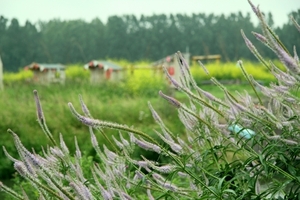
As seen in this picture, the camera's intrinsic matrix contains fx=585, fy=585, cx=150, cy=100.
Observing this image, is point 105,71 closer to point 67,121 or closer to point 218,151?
point 67,121

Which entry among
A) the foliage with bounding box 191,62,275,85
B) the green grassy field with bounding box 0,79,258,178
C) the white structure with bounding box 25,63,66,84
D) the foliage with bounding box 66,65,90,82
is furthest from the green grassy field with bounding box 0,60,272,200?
the foliage with bounding box 66,65,90,82

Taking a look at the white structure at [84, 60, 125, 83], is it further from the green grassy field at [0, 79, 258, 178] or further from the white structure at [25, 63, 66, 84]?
the green grassy field at [0, 79, 258, 178]

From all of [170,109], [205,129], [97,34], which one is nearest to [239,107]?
[205,129]

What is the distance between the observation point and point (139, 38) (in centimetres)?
2462

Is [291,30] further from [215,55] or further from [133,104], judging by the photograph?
[133,104]

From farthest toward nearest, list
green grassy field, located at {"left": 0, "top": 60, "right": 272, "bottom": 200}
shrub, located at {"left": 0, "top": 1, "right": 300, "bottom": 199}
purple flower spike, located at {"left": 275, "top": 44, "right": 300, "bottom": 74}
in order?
green grassy field, located at {"left": 0, "top": 60, "right": 272, "bottom": 200}
shrub, located at {"left": 0, "top": 1, "right": 300, "bottom": 199}
purple flower spike, located at {"left": 275, "top": 44, "right": 300, "bottom": 74}

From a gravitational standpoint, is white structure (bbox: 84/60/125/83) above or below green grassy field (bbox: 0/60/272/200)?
above

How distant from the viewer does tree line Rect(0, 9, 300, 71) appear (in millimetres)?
24484

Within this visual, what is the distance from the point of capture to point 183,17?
82.1 feet

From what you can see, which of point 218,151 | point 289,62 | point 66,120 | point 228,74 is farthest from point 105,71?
point 289,62

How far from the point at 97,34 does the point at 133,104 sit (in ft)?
49.6

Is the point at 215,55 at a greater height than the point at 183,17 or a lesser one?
lesser

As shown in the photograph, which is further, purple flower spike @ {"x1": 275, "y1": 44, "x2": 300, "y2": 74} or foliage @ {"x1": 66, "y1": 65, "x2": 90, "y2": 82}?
foliage @ {"x1": 66, "y1": 65, "x2": 90, "y2": 82}

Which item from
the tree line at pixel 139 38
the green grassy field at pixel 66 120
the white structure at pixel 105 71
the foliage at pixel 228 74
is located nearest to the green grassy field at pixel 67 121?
the green grassy field at pixel 66 120
